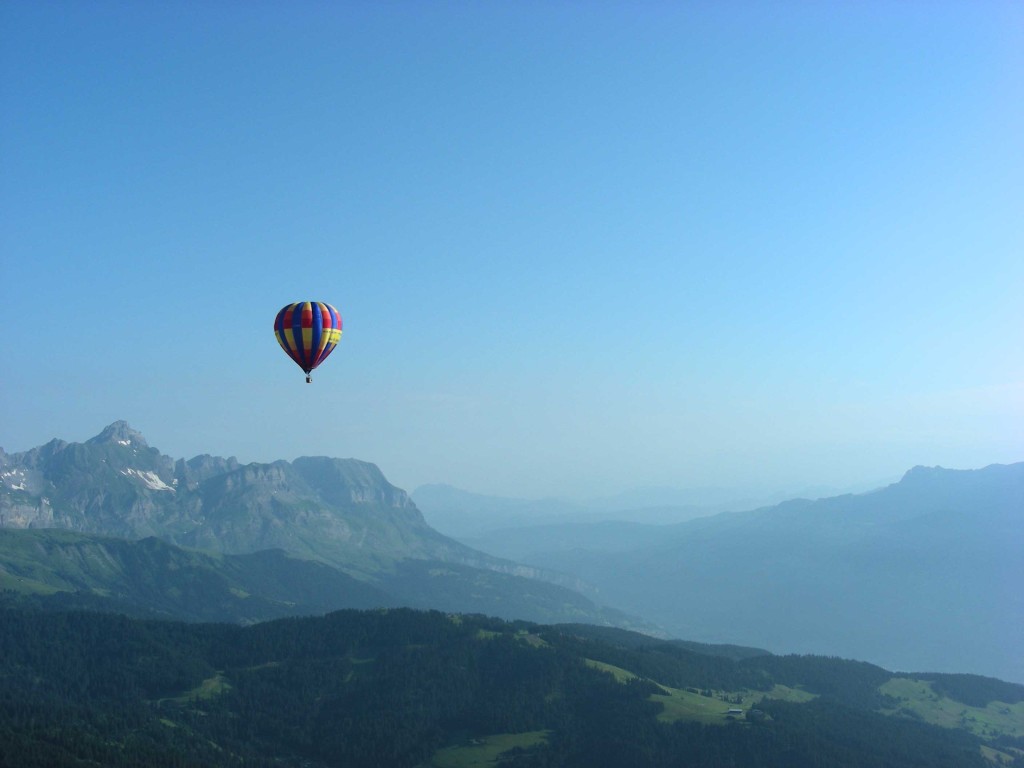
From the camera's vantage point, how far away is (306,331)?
15825cm

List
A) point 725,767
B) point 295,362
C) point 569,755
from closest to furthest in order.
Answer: point 295,362 < point 725,767 < point 569,755

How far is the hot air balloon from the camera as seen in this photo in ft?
520

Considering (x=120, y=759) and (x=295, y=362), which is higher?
(x=295, y=362)

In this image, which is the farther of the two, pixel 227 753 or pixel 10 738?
pixel 227 753

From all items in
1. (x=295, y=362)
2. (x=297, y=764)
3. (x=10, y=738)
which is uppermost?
(x=295, y=362)

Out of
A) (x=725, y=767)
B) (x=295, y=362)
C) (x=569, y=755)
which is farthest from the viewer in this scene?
(x=569, y=755)

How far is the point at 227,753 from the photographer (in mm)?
189375

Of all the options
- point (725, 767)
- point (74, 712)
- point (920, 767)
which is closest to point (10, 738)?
point (74, 712)

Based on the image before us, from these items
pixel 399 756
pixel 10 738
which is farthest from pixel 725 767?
pixel 10 738

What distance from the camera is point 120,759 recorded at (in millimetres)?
166125

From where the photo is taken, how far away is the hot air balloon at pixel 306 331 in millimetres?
158500

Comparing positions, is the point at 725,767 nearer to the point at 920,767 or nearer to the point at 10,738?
the point at 920,767

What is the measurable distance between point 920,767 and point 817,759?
30.5 metres

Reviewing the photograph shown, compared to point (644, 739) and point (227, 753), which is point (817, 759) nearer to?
point (644, 739)
